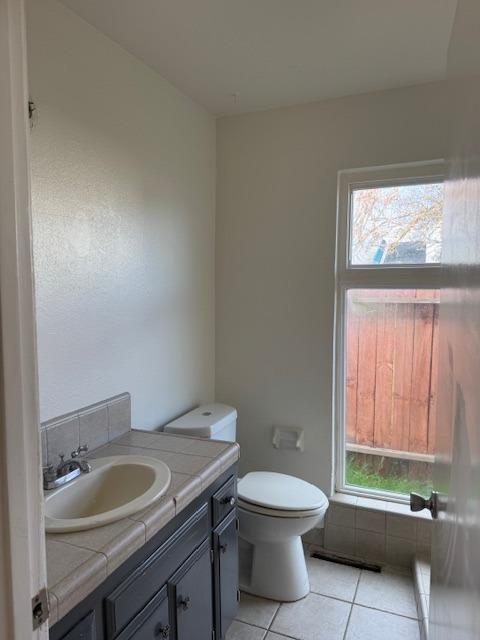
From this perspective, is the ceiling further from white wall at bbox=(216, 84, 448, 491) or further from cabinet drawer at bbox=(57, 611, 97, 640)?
cabinet drawer at bbox=(57, 611, 97, 640)

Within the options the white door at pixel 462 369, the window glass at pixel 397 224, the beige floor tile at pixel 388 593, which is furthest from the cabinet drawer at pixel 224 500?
the window glass at pixel 397 224

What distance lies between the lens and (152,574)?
1.23m

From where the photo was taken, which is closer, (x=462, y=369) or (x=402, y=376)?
(x=462, y=369)

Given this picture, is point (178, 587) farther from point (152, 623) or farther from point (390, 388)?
point (390, 388)

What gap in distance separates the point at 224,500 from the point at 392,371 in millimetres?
1245

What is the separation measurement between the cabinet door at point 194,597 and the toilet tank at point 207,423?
0.63 metres

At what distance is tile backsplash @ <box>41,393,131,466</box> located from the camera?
1516mm

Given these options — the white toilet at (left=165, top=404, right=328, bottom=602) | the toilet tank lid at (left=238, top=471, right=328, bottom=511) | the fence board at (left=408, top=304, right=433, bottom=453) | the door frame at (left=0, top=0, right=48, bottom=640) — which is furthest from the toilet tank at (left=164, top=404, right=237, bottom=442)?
the door frame at (left=0, top=0, right=48, bottom=640)

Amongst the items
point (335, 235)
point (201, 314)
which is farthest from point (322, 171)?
point (201, 314)

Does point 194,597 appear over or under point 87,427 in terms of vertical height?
under

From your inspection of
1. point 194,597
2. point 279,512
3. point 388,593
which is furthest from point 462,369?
point 388,593

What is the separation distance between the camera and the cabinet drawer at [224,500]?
1.60m

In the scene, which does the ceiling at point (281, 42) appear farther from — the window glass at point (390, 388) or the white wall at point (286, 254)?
the window glass at point (390, 388)

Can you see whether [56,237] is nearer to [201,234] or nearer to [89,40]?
Answer: [89,40]
